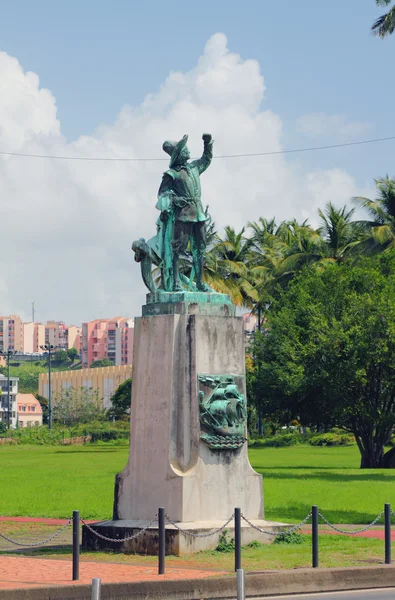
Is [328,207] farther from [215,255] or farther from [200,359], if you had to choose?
[200,359]

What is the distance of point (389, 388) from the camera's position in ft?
157

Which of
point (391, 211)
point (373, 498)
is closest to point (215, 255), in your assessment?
point (391, 211)

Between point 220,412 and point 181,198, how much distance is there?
375 cm

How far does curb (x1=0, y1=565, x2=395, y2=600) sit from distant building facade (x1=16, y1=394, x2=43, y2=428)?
150187 millimetres

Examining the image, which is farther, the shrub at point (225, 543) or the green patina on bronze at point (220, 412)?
the green patina on bronze at point (220, 412)

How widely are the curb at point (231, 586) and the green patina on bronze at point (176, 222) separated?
5.93 m

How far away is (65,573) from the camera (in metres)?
15.7

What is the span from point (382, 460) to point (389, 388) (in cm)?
386

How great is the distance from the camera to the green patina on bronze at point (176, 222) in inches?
795

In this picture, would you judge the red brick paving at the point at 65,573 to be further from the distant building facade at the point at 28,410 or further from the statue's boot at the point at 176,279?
the distant building facade at the point at 28,410

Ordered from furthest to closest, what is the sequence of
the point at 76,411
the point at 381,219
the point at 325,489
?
the point at 76,411
the point at 381,219
the point at 325,489

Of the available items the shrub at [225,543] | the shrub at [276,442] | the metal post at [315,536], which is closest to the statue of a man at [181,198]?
the shrub at [225,543]

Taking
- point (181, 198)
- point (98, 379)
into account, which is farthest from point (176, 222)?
point (98, 379)

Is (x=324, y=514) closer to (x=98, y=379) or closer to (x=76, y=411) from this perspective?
(x=76, y=411)
